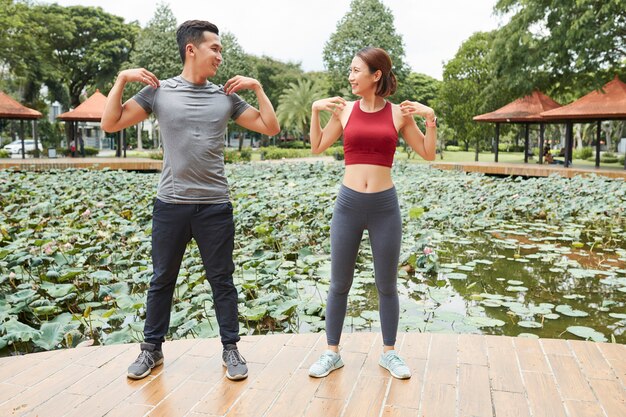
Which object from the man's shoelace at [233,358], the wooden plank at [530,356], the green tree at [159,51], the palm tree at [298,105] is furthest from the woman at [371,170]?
the palm tree at [298,105]

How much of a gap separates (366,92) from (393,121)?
17 centimetres

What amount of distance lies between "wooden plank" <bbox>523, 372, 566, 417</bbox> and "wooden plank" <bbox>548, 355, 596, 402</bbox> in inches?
1.5

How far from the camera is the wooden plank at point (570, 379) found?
225cm

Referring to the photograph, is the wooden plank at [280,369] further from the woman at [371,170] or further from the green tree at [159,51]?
the green tree at [159,51]

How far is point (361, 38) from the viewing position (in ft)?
97.9

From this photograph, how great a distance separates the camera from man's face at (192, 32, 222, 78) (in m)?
2.30

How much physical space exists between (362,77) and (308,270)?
2630mm

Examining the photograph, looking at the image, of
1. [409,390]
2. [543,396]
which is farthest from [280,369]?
[543,396]

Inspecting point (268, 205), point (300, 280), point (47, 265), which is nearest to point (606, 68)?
point (268, 205)

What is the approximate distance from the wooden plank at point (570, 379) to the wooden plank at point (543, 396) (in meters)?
0.04

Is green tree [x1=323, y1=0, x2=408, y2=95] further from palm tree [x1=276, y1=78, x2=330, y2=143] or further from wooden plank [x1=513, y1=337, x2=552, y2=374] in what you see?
wooden plank [x1=513, y1=337, x2=552, y2=374]

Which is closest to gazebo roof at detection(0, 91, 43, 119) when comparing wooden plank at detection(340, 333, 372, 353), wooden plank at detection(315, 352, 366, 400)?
wooden plank at detection(340, 333, 372, 353)

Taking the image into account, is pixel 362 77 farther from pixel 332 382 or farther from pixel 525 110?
pixel 525 110

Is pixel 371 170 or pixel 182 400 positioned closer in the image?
pixel 182 400
